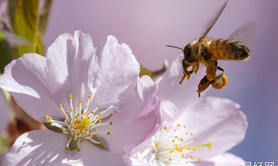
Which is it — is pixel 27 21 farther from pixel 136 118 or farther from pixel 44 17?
pixel 136 118

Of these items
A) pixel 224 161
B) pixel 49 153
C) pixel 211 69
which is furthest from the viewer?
pixel 224 161

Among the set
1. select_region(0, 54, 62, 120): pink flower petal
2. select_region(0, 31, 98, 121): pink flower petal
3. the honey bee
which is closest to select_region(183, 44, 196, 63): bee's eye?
the honey bee

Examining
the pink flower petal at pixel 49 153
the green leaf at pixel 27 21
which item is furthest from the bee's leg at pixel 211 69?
the green leaf at pixel 27 21

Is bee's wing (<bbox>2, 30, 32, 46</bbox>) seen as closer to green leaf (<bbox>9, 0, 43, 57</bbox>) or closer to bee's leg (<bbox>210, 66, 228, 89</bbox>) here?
green leaf (<bbox>9, 0, 43, 57</bbox>)

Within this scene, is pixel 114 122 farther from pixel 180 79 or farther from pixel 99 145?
pixel 180 79

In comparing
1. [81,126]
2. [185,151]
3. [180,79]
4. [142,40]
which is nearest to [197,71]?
[180,79]

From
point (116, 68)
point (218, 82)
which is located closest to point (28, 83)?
point (116, 68)
